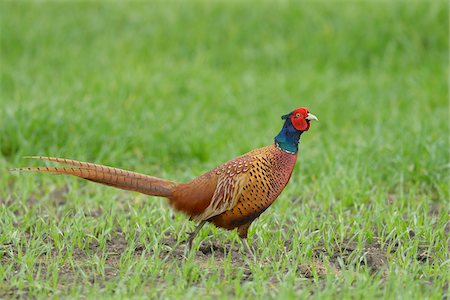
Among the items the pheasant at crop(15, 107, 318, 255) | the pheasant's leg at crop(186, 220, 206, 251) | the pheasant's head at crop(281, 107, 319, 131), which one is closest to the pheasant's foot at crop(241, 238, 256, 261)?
the pheasant at crop(15, 107, 318, 255)

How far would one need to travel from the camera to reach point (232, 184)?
440 cm

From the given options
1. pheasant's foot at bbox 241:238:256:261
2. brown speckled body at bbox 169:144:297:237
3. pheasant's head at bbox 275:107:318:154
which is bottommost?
pheasant's foot at bbox 241:238:256:261

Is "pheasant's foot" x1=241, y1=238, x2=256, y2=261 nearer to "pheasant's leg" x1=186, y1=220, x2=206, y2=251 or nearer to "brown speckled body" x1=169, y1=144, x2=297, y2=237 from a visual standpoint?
"brown speckled body" x1=169, y1=144, x2=297, y2=237

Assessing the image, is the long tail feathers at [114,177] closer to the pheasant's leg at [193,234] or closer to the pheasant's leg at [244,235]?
the pheasant's leg at [193,234]

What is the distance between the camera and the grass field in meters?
4.25

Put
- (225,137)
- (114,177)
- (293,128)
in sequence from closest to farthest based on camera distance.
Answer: (114,177) < (293,128) < (225,137)

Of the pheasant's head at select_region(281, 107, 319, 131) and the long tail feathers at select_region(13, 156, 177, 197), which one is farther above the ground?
the pheasant's head at select_region(281, 107, 319, 131)

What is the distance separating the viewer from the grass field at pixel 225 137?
425cm

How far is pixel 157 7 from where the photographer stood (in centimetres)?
1179

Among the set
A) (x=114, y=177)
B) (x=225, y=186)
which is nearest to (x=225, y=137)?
(x=225, y=186)

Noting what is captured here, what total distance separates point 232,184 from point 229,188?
0.03 meters

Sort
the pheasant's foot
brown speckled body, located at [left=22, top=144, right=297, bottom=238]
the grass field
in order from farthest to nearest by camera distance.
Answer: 1. the pheasant's foot
2. brown speckled body, located at [left=22, top=144, right=297, bottom=238]
3. the grass field

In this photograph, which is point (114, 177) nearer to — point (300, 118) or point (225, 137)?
point (300, 118)

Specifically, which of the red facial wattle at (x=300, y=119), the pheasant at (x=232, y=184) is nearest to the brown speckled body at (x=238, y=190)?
the pheasant at (x=232, y=184)
